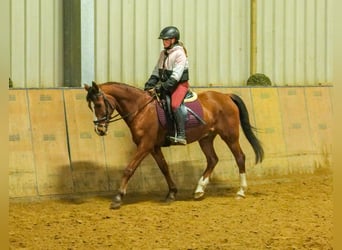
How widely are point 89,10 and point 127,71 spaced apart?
49.4 inches

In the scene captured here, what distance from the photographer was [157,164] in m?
9.77

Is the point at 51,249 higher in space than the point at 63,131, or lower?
lower

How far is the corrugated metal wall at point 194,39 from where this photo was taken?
10.8 metres

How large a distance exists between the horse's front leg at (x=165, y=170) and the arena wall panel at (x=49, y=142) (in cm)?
129

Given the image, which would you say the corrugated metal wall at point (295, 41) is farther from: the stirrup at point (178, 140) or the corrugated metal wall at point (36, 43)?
the stirrup at point (178, 140)

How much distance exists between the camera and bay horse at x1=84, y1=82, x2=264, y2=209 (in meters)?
8.55

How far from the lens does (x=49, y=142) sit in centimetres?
942

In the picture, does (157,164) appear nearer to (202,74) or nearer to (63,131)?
(63,131)

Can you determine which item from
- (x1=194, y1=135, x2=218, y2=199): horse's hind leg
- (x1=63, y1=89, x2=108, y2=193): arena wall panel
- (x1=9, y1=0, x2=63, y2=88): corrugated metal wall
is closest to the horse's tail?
(x1=194, y1=135, x2=218, y2=199): horse's hind leg

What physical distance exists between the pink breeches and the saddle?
72 mm

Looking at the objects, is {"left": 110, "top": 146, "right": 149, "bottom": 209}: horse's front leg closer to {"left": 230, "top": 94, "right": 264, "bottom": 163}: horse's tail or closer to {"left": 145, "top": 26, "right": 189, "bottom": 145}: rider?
{"left": 145, "top": 26, "right": 189, "bottom": 145}: rider

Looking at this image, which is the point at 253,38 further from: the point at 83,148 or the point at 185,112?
the point at 83,148

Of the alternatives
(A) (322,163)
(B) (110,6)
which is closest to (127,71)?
(B) (110,6)

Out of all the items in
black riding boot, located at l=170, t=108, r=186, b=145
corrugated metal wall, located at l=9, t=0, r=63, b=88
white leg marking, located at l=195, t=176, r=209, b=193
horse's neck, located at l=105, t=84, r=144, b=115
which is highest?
corrugated metal wall, located at l=9, t=0, r=63, b=88
